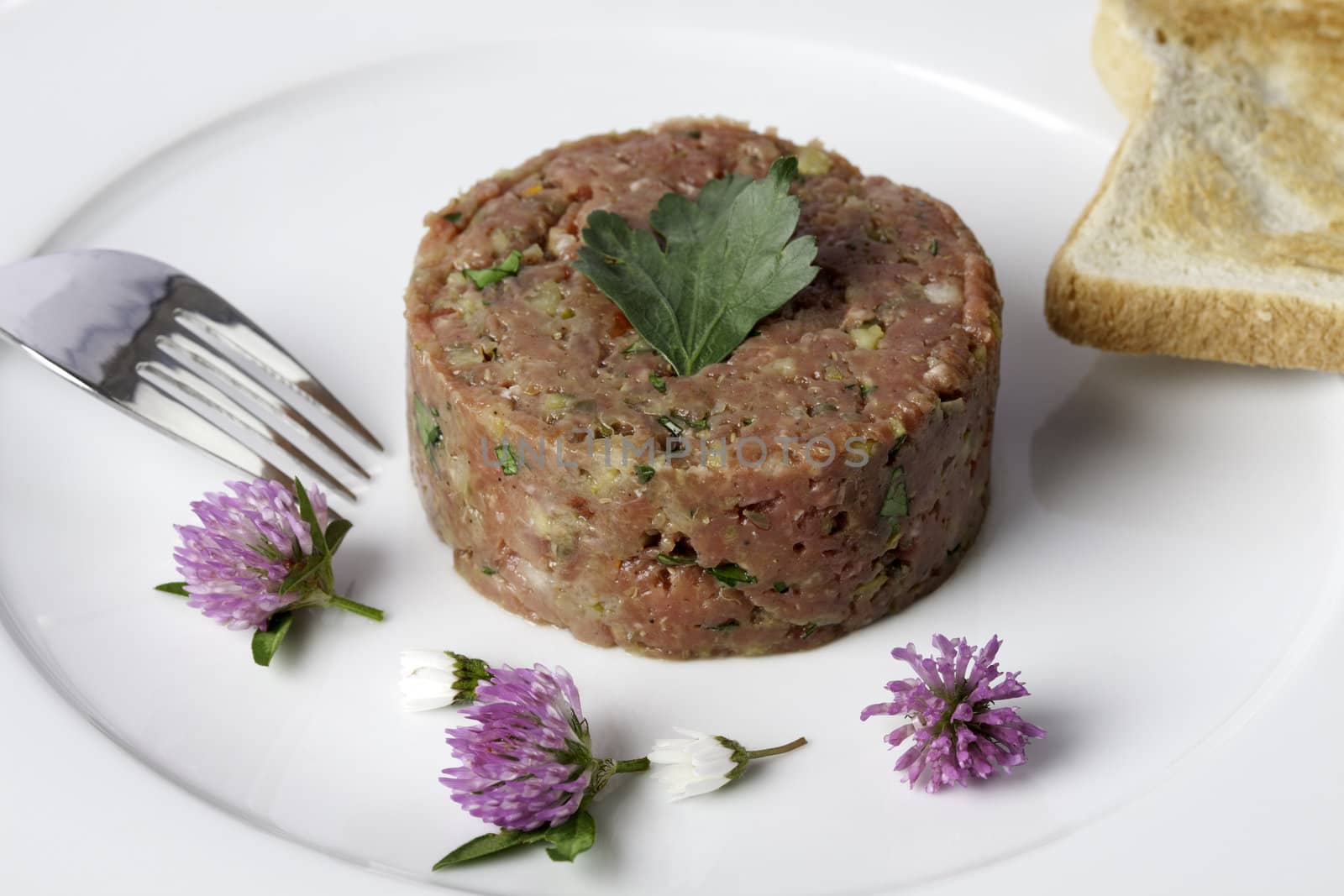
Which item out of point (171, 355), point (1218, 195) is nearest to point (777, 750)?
point (171, 355)

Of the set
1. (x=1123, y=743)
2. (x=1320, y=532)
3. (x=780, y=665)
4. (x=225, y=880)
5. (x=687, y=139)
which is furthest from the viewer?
(x=687, y=139)

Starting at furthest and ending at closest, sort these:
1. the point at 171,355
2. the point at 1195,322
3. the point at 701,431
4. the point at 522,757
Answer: the point at 1195,322 → the point at 171,355 → the point at 701,431 → the point at 522,757

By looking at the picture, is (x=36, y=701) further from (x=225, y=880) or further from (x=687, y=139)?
(x=687, y=139)

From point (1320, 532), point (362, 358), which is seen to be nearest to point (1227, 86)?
point (1320, 532)

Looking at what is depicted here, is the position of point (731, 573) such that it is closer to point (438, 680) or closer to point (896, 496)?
point (896, 496)

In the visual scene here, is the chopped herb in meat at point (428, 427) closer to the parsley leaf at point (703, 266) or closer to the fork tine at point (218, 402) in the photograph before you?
the fork tine at point (218, 402)
